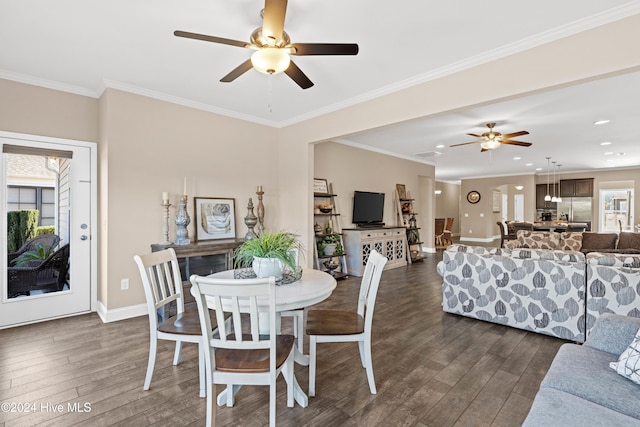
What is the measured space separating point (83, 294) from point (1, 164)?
5.41 feet

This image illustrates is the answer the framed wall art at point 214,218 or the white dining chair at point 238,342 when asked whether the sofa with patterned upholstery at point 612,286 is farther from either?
the framed wall art at point 214,218

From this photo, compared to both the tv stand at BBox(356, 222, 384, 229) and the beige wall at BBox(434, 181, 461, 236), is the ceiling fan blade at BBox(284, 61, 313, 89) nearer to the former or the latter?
the tv stand at BBox(356, 222, 384, 229)

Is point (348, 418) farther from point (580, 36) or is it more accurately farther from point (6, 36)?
point (6, 36)

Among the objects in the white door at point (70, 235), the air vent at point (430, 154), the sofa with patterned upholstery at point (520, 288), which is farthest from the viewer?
the air vent at point (430, 154)

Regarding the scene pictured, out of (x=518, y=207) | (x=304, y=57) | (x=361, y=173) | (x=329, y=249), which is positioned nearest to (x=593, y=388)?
(x=304, y=57)

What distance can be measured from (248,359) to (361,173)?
17.7 ft

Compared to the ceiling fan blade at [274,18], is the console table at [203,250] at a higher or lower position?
lower

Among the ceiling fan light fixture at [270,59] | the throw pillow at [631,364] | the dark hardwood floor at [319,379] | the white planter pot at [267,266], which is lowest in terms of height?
the dark hardwood floor at [319,379]

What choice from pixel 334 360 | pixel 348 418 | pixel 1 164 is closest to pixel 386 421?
pixel 348 418

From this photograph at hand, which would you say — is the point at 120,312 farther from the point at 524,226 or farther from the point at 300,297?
the point at 524,226

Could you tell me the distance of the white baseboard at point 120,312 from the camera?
3.58 meters

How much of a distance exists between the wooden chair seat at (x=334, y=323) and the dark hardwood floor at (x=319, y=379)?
0.44 metres

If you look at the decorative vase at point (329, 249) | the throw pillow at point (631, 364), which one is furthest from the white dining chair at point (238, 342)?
the decorative vase at point (329, 249)

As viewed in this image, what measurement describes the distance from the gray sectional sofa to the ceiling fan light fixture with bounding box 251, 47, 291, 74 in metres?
2.42
